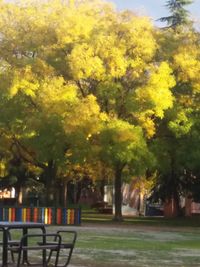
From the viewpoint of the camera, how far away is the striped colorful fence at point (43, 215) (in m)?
30.6

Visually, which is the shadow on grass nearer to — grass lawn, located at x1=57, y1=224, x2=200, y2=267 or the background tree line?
the background tree line

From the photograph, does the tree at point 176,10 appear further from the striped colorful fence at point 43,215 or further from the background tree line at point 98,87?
the striped colorful fence at point 43,215

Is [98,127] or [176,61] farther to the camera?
[176,61]

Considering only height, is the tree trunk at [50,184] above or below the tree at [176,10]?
below

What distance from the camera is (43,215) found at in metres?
31.0

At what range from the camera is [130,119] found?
118ft

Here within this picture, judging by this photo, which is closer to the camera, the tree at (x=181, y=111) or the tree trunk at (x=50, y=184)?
the tree at (x=181, y=111)

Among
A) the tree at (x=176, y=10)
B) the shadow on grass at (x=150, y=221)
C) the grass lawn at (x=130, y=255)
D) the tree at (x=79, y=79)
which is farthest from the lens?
the tree at (x=176, y=10)

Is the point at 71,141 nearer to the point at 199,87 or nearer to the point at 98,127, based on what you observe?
the point at 98,127

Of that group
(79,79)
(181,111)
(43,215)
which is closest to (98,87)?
(79,79)

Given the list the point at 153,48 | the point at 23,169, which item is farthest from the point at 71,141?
the point at 23,169

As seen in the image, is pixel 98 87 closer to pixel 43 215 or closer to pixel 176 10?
pixel 43 215

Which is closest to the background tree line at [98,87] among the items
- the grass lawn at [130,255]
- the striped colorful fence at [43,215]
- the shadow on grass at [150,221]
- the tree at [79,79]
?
the tree at [79,79]

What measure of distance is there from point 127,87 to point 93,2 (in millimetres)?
6228
